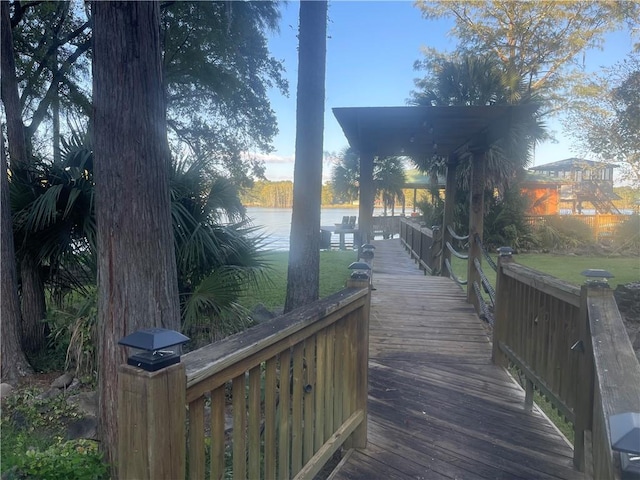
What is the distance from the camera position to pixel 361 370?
108 inches

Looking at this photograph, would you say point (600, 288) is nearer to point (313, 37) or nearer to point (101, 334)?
point (101, 334)

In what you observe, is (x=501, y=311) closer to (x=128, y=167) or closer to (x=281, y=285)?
(x=128, y=167)

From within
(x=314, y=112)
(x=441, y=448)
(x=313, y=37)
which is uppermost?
(x=313, y=37)

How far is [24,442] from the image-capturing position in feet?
11.0

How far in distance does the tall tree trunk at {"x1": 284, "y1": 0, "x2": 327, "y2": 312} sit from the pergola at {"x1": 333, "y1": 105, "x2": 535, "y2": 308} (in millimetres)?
1204

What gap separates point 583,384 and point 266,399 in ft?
5.50

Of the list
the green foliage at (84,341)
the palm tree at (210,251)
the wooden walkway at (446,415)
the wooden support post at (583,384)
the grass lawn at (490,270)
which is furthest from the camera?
the grass lawn at (490,270)

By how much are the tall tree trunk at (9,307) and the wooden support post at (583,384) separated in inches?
193

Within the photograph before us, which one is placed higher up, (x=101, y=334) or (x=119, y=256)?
(x=119, y=256)

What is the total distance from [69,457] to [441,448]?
2.30 metres

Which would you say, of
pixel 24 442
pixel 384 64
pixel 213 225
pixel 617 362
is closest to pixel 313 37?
pixel 213 225

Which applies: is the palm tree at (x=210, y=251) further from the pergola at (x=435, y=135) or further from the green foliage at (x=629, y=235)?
the green foliage at (x=629, y=235)

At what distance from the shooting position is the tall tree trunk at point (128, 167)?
2.79 metres

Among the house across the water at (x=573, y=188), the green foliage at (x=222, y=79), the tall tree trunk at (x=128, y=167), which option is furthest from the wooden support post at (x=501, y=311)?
the house across the water at (x=573, y=188)
